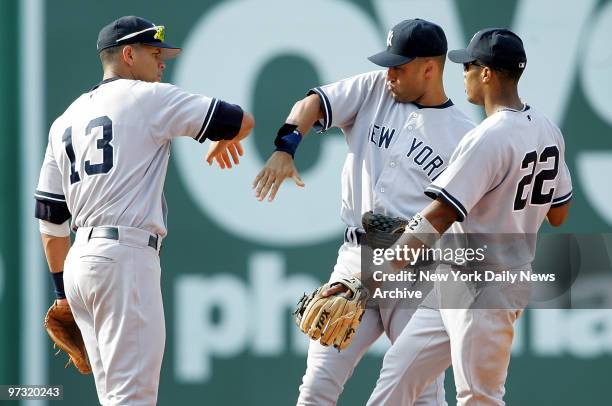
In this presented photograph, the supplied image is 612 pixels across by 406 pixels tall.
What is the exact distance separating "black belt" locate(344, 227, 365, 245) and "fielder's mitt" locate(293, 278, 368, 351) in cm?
38

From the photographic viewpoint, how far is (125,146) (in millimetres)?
4375

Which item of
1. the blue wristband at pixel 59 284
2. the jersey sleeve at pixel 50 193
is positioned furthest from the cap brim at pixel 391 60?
the blue wristband at pixel 59 284

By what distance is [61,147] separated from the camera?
4.52m

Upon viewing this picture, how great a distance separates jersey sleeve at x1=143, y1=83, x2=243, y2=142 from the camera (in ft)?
14.5

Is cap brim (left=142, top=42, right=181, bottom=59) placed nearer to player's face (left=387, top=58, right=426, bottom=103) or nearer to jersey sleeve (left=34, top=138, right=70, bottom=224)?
jersey sleeve (left=34, top=138, right=70, bottom=224)

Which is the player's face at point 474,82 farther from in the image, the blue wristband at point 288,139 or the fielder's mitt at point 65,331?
the fielder's mitt at point 65,331

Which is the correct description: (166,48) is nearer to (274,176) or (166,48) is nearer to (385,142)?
(274,176)

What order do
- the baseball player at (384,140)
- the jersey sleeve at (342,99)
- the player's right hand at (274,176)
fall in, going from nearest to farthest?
the player's right hand at (274,176), the baseball player at (384,140), the jersey sleeve at (342,99)

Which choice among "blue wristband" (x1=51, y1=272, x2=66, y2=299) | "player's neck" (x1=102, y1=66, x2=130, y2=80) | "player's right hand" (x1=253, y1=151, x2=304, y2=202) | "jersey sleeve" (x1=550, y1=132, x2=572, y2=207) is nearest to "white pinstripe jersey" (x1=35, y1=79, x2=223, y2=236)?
"player's neck" (x1=102, y1=66, x2=130, y2=80)

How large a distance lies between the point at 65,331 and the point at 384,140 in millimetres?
1644

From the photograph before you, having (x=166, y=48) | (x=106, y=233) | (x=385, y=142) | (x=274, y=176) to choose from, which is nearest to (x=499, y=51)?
(x=385, y=142)

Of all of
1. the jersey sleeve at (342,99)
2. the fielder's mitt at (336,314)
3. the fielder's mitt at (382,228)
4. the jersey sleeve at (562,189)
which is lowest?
the fielder's mitt at (336,314)

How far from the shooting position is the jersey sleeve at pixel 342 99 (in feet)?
15.3

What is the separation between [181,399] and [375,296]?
1967 millimetres
